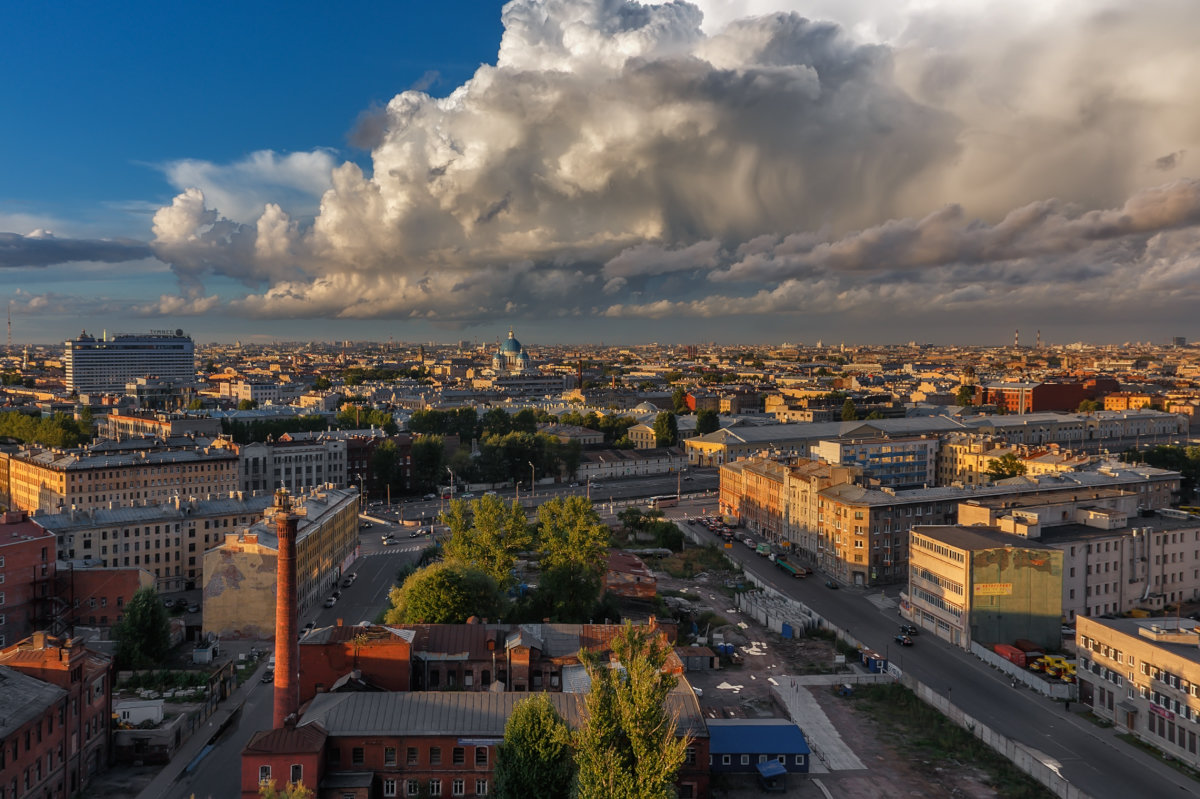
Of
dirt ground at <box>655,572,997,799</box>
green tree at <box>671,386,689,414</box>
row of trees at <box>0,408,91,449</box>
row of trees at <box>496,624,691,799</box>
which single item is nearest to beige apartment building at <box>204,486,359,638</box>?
dirt ground at <box>655,572,997,799</box>

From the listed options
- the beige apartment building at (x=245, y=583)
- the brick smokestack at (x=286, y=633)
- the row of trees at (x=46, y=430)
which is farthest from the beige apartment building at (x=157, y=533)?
the row of trees at (x=46, y=430)

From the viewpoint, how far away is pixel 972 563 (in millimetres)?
43781

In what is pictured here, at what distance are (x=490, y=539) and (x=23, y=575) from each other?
75.9 feet

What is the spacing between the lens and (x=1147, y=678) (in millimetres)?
33594

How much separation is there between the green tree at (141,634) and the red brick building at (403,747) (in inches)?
621

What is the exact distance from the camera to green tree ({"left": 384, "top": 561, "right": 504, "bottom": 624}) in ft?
135

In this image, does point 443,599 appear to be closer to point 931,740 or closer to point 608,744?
point 608,744

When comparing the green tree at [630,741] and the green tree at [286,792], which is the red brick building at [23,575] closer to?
the green tree at [286,792]

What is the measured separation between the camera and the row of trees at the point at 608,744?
21.4 m

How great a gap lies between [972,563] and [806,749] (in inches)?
672

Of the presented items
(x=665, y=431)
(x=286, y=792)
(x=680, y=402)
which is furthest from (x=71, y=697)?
(x=680, y=402)

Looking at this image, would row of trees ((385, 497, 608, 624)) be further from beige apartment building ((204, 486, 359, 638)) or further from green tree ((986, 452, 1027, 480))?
green tree ((986, 452, 1027, 480))

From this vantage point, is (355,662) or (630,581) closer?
(355,662)

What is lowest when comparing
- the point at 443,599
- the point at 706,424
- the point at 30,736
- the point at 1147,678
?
the point at 1147,678
